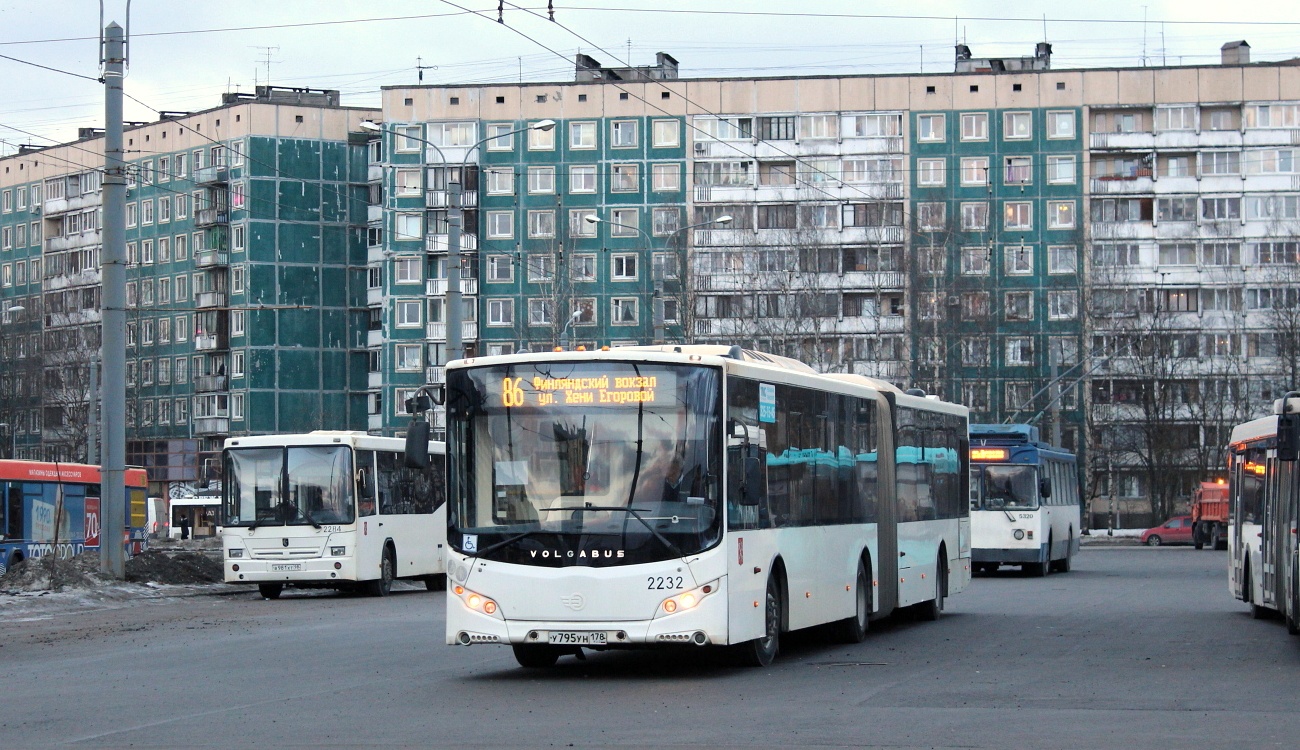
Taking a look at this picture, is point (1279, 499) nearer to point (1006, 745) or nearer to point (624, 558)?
point (624, 558)

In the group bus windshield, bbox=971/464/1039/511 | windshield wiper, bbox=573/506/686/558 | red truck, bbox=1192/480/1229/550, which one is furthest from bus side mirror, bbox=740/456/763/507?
red truck, bbox=1192/480/1229/550

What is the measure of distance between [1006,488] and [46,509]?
19.8m

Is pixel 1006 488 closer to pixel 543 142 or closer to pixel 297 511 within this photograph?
pixel 297 511

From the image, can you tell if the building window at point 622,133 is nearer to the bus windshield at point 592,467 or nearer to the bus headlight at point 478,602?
the bus windshield at point 592,467

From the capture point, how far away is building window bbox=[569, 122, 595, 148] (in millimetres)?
88062

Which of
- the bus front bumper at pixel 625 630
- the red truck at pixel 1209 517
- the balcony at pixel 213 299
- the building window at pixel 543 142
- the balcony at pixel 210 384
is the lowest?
the red truck at pixel 1209 517

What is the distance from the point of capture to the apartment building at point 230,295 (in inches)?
3688

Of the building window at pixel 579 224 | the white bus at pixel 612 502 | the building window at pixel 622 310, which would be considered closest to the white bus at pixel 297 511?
the white bus at pixel 612 502

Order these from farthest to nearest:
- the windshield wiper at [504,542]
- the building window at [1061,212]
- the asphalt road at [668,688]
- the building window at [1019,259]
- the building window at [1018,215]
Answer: the building window at [1061,212]
the building window at [1018,215]
the building window at [1019,259]
the windshield wiper at [504,542]
the asphalt road at [668,688]

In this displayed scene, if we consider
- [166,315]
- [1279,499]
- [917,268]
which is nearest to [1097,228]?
[917,268]

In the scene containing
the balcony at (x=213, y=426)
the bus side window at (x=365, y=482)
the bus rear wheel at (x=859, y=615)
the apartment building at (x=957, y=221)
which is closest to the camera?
the bus rear wheel at (x=859, y=615)

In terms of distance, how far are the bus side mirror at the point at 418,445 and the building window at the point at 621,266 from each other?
72.3 m

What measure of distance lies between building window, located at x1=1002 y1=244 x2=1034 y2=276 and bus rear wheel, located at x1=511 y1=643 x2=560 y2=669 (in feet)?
235

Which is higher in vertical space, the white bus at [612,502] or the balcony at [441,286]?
the balcony at [441,286]
